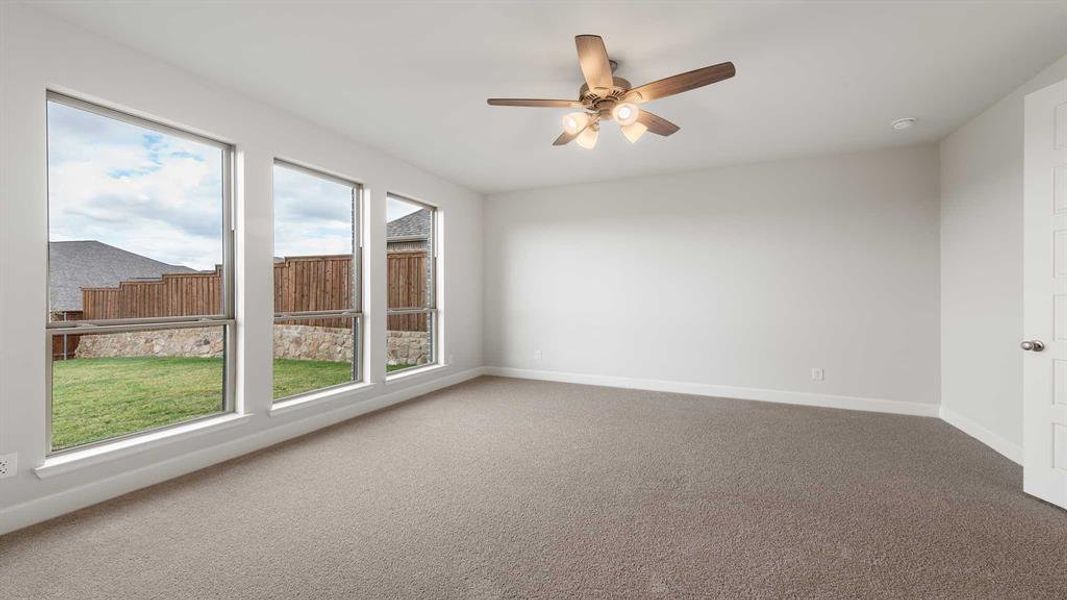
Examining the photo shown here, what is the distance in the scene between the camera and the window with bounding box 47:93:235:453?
7.88 ft

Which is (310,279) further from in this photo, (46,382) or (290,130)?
(46,382)

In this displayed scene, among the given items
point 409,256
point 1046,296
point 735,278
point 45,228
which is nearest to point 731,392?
point 735,278

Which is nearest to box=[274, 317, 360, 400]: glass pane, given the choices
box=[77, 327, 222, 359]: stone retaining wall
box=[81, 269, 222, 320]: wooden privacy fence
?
box=[77, 327, 222, 359]: stone retaining wall

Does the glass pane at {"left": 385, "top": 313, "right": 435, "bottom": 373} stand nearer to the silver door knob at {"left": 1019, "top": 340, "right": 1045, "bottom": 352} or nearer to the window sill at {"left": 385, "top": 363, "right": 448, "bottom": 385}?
the window sill at {"left": 385, "top": 363, "right": 448, "bottom": 385}

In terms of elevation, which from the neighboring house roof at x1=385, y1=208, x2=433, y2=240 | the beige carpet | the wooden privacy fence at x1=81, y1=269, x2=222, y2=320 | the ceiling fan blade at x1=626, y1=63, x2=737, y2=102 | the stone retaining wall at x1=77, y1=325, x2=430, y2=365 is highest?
the ceiling fan blade at x1=626, y1=63, x2=737, y2=102

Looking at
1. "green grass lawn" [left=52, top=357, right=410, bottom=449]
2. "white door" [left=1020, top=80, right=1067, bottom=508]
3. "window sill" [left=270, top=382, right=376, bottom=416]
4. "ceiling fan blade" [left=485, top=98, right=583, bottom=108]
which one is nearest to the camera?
"white door" [left=1020, top=80, right=1067, bottom=508]

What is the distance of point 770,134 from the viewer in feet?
12.6

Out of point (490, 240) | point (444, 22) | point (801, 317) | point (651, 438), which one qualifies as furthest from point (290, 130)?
point (801, 317)

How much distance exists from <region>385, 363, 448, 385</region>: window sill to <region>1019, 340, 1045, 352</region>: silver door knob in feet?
15.7

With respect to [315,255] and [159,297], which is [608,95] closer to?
[315,255]

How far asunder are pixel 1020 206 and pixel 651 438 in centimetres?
297

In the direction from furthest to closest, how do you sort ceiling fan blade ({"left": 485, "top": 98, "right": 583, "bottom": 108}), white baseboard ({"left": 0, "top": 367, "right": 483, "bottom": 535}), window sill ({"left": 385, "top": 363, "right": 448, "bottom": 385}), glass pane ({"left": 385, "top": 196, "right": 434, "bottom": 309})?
glass pane ({"left": 385, "top": 196, "right": 434, "bottom": 309})
window sill ({"left": 385, "top": 363, "right": 448, "bottom": 385})
ceiling fan blade ({"left": 485, "top": 98, "right": 583, "bottom": 108})
white baseboard ({"left": 0, "top": 367, "right": 483, "bottom": 535})

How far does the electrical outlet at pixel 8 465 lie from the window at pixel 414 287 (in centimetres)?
317

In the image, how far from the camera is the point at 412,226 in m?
5.25
